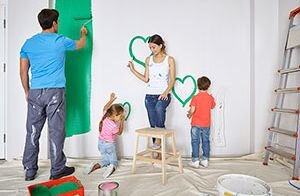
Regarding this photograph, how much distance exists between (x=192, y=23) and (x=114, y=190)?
70.1 inches

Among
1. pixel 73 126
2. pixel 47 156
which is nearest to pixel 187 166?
pixel 73 126

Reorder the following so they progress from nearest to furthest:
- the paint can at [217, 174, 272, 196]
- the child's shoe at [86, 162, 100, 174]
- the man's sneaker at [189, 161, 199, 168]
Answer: the paint can at [217, 174, 272, 196]
the child's shoe at [86, 162, 100, 174]
the man's sneaker at [189, 161, 199, 168]

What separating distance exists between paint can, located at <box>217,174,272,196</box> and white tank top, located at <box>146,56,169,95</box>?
1.08 m

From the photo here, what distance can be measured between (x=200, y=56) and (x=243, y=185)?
4.66 feet

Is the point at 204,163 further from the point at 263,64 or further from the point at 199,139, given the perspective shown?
the point at 263,64

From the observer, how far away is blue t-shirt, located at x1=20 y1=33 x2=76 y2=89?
1.66m

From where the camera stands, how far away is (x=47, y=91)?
5.50 ft

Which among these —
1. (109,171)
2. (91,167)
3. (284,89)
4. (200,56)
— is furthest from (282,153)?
(91,167)

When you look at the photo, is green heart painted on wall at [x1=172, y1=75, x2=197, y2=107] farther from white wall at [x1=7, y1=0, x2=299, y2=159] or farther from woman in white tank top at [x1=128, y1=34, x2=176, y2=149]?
woman in white tank top at [x1=128, y1=34, x2=176, y2=149]

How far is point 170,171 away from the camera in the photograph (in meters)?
1.86

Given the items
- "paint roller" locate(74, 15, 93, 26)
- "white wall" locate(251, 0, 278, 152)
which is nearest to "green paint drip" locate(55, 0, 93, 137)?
"paint roller" locate(74, 15, 93, 26)

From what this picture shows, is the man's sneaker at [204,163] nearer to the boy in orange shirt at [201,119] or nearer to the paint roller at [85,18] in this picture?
the boy in orange shirt at [201,119]

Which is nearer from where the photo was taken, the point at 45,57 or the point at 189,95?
the point at 45,57

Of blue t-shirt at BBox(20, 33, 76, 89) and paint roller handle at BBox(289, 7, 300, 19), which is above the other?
paint roller handle at BBox(289, 7, 300, 19)
